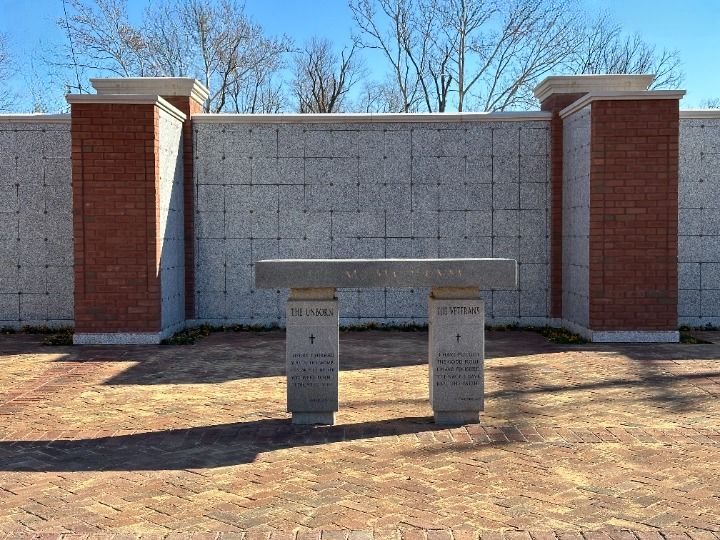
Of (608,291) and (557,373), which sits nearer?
(557,373)

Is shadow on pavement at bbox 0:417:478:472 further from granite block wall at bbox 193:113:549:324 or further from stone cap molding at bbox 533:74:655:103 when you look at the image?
stone cap molding at bbox 533:74:655:103

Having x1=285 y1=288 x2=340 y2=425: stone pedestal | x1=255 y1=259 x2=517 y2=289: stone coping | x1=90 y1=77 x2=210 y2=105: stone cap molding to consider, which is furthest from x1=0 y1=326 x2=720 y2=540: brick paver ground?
x1=90 y1=77 x2=210 y2=105: stone cap molding

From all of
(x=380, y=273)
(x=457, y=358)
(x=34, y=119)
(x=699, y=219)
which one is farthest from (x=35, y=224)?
(x=699, y=219)

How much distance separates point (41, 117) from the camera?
13336 millimetres

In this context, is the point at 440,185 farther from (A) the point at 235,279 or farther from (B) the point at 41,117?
(B) the point at 41,117

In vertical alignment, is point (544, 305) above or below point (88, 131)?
below

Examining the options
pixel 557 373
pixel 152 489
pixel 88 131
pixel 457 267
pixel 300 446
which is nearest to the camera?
pixel 152 489

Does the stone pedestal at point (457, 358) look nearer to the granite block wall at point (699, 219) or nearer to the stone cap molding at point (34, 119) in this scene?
the granite block wall at point (699, 219)

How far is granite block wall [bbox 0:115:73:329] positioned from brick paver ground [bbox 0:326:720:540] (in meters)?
3.60

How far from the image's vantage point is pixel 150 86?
44.9 ft

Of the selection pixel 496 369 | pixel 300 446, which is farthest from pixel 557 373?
pixel 300 446

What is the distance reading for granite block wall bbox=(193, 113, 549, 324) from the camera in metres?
13.8

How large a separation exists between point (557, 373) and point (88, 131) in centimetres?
707

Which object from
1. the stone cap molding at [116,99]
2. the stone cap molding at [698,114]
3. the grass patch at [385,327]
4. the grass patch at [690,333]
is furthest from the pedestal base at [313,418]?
the stone cap molding at [698,114]
